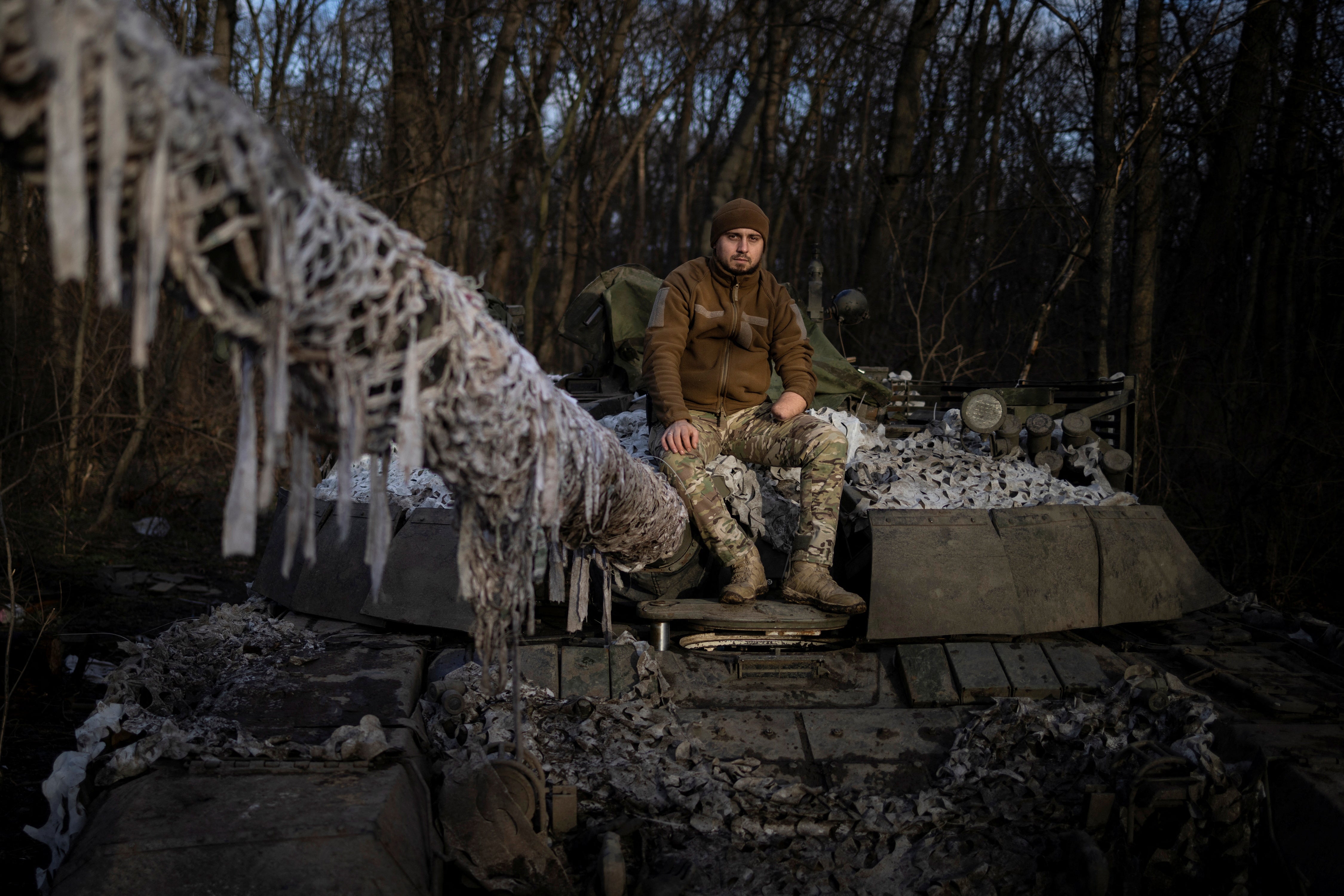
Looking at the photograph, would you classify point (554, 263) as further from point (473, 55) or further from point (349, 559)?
point (349, 559)

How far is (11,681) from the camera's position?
5.50 meters

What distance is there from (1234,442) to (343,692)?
8850 mm

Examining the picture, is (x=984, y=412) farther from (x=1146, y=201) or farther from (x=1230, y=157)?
(x=1230, y=157)

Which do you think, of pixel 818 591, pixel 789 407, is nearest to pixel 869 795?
pixel 818 591

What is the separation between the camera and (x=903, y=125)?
1132 centimetres

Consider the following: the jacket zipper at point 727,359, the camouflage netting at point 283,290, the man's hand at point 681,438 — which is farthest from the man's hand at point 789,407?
the camouflage netting at point 283,290

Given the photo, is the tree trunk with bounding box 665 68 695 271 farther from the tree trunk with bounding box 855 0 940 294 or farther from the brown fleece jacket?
the brown fleece jacket

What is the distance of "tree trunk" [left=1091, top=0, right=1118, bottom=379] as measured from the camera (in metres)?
8.55

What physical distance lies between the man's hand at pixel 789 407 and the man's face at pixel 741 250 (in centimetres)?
55

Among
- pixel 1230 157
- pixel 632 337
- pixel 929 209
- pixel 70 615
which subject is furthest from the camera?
pixel 929 209

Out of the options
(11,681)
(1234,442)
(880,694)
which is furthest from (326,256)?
(1234,442)

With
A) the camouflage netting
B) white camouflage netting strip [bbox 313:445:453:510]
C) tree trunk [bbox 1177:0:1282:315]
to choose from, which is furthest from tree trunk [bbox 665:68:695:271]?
the camouflage netting

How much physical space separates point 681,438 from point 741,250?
872mm

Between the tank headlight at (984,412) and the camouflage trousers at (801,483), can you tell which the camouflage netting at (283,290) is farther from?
the tank headlight at (984,412)
